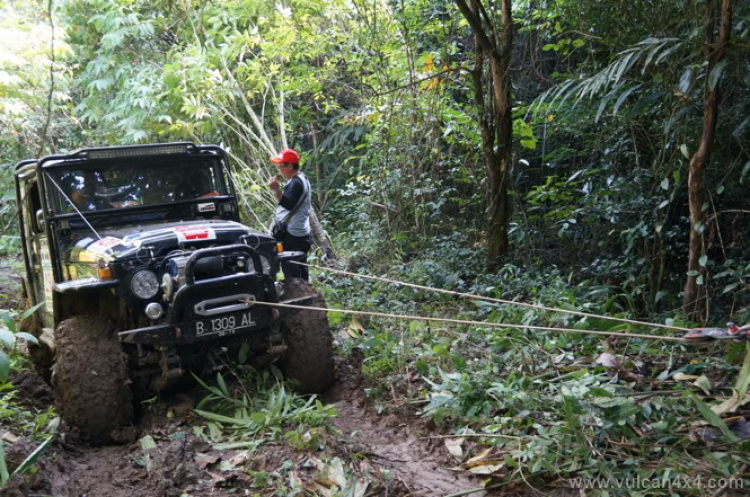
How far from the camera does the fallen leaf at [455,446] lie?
360 centimetres

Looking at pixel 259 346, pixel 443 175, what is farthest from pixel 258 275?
pixel 443 175

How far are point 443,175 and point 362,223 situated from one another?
168 centimetres

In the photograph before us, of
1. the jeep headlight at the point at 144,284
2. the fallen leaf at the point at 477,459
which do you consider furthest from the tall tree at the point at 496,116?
the jeep headlight at the point at 144,284

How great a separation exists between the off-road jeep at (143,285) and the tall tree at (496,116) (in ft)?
9.68

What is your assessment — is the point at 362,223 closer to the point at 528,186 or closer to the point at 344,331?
the point at 528,186

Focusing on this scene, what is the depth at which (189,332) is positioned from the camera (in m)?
4.08

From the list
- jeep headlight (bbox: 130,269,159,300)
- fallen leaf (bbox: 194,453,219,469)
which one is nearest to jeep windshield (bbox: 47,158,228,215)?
jeep headlight (bbox: 130,269,159,300)

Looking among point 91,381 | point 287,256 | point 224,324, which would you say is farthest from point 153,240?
point 287,256

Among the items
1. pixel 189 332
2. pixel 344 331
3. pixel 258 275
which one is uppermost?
pixel 258 275

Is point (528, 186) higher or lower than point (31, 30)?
lower

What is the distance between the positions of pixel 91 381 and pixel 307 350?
1547 millimetres

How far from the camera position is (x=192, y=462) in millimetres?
3549

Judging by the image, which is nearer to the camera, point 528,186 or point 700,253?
point 700,253
